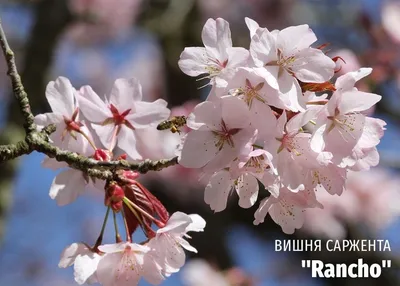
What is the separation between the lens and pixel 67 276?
616cm

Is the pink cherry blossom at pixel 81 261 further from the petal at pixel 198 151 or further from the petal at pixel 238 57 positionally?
the petal at pixel 238 57

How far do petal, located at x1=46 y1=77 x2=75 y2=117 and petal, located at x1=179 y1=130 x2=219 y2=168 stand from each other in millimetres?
303

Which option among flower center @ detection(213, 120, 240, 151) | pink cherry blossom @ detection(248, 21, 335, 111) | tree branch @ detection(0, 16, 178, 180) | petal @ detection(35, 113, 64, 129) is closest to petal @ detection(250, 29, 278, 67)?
pink cherry blossom @ detection(248, 21, 335, 111)

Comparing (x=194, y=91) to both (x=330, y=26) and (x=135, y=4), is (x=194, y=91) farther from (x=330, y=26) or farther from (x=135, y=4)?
(x=135, y=4)

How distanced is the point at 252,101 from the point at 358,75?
0.59ft

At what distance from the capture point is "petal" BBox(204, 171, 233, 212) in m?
1.11

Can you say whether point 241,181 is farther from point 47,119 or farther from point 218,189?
point 47,119

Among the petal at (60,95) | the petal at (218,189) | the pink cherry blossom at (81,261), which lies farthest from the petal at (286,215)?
the petal at (60,95)

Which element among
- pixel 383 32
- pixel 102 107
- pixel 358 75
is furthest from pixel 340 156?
pixel 383 32

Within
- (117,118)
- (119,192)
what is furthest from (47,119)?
(119,192)

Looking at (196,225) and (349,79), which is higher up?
(349,79)

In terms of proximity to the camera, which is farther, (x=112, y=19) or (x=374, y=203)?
(x=112, y=19)

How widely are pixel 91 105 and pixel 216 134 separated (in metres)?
0.32

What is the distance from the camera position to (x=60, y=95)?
1.26 m
